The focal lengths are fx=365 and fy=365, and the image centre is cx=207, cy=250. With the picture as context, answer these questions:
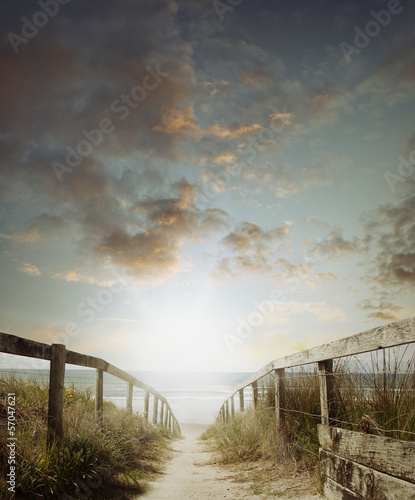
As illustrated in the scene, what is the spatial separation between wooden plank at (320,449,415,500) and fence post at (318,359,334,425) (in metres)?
0.32

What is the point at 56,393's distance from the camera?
3885 mm

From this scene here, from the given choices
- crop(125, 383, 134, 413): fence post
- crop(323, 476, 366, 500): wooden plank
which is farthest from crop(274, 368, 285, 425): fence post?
crop(125, 383, 134, 413): fence post

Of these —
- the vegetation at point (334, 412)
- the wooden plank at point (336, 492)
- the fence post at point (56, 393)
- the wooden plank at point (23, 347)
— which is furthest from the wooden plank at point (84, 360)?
the wooden plank at point (336, 492)

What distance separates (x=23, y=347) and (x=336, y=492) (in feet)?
10.1

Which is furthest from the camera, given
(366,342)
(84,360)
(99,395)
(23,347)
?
(99,395)

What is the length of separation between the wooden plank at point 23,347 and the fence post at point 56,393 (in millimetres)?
121

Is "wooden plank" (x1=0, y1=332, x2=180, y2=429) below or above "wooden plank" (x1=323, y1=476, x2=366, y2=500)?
below

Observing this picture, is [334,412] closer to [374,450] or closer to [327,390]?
[327,390]

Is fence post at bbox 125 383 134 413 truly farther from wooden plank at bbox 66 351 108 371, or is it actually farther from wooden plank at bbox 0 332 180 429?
wooden plank at bbox 0 332 180 429

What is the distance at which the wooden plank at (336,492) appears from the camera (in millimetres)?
2896

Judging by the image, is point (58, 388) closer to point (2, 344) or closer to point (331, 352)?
point (2, 344)

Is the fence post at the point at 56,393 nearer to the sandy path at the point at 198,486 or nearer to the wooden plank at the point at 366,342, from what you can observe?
the sandy path at the point at 198,486

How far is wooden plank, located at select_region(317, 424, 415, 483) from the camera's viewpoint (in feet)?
7.90

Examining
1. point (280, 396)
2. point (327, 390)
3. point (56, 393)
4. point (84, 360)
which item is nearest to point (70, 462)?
point (56, 393)
